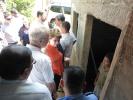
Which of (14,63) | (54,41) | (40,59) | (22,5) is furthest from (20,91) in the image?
(22,5)

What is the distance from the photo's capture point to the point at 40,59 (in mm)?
4191

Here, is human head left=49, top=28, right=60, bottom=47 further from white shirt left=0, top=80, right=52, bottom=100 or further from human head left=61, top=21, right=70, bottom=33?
white shirt left=0, top=80, right=52, bottom=100

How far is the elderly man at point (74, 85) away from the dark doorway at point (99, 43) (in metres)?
3.30

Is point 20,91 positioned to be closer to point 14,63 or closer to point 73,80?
point 14,63

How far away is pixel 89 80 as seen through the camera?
7.18 m

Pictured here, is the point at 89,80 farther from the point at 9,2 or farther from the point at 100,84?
the point at 9,2

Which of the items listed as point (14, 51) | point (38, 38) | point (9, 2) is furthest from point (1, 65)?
point (9, 2)

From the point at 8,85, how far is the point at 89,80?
4698mm

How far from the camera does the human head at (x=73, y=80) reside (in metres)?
3.39

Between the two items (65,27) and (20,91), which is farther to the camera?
(65,27)

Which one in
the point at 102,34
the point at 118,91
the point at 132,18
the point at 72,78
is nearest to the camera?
the point at 132,18

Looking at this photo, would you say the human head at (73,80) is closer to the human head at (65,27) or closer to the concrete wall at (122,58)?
the concrete wall at (122,58)

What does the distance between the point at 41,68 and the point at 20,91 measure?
1646 mm

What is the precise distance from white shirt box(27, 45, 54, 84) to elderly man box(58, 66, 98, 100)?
28.9 inches
